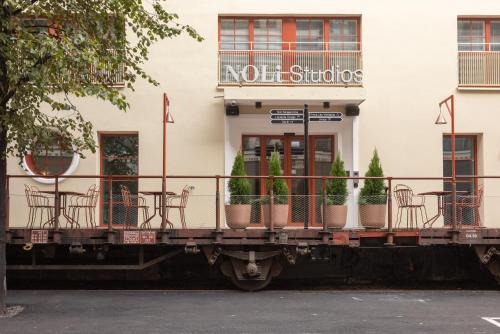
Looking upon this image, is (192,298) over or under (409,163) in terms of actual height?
under

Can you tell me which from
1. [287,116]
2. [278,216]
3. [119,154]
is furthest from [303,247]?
[119,154]

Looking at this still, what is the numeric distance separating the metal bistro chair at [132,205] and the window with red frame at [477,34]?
327 inches

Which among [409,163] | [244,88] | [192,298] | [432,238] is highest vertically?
[244,88]

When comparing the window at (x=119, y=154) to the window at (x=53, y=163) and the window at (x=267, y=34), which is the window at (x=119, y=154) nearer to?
the window at (x=53, y=163)

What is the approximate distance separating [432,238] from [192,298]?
4539 mm

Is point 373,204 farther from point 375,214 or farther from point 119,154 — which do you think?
point 119,154

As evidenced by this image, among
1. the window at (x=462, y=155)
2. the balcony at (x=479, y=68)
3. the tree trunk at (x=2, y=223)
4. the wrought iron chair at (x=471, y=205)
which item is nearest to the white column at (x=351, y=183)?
the wrought iron chair at (x=471, y=205)

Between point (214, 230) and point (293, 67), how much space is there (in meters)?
4.90

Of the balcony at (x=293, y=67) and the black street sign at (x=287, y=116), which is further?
the balcony at (x=293, y=67)

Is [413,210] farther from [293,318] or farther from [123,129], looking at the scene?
[123,129]

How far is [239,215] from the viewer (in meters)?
13.0

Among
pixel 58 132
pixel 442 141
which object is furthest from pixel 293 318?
pixel 442 141

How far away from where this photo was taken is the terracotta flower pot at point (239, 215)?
13.0m

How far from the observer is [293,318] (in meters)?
10.3
